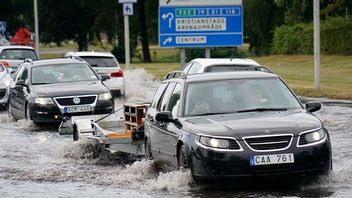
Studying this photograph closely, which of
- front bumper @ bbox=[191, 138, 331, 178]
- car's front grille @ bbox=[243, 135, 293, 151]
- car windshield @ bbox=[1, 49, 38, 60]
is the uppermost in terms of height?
car's front grille @ bbox=[243, 135, 293, 151]

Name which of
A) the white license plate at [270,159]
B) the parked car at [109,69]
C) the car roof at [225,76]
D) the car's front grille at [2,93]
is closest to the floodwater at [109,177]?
the white license plate at [270,159]

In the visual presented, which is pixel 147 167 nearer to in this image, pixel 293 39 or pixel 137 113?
pixel 137 113

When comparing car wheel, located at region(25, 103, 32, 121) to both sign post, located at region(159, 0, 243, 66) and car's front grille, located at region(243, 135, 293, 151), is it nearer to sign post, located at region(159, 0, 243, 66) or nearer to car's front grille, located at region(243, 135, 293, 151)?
sign post, located at region(159, 0, 243, 66)

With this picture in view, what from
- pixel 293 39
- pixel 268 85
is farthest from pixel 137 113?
pixel 293 39

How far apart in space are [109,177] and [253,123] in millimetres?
2539

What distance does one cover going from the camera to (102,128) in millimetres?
14703

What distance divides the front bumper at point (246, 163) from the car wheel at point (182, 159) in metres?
0.26

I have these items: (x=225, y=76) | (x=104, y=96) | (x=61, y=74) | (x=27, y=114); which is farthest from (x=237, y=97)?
(x=61, y=74)

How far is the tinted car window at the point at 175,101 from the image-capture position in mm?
11436

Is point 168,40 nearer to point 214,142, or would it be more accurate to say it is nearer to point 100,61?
point 100,61

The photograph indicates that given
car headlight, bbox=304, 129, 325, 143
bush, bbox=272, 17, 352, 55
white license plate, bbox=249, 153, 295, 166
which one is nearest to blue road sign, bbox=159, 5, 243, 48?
car headlight, bbox=304, 129, 325, 143

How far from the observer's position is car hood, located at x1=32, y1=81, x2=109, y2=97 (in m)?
19.6

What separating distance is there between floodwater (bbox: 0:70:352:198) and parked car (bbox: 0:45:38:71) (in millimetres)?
18083

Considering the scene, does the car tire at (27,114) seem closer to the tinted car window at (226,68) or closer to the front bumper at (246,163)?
the tinted car window at (226,68)
